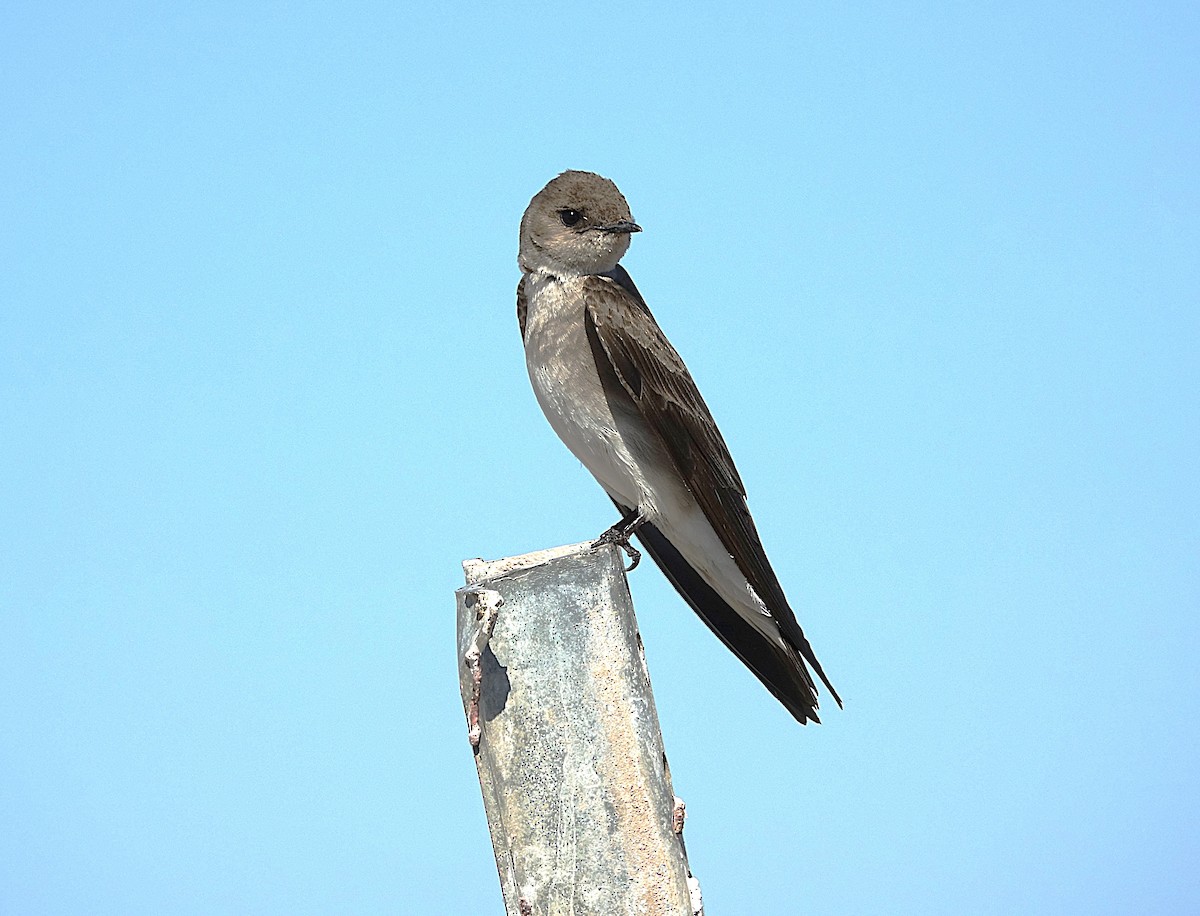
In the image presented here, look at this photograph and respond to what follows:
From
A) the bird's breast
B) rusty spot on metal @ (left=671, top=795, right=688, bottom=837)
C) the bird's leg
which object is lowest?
rusty spot on metal @ (left=671, top=795, right=688, bottom=837)

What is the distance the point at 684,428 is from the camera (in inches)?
208

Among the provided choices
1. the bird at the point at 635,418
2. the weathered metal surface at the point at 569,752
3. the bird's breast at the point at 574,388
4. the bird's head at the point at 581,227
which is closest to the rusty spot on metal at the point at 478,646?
the weathered metal surface at the point at 569,752

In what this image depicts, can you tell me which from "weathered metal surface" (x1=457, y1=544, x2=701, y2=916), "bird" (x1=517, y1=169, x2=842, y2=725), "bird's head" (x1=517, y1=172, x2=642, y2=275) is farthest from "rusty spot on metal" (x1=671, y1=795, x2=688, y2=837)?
"bird's head" (x1=517, y1=172, x2=642, y2=275)

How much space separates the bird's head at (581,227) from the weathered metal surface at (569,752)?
1.78 metres

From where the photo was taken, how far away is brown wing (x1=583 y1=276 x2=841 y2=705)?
5.23m

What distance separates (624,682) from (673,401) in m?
1.45

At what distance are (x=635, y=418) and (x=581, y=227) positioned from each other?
86 cm

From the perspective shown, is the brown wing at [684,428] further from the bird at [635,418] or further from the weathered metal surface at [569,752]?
the weathered metal surface at [569,752]

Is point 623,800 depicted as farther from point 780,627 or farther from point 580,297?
point 580,297

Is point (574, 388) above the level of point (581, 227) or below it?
below

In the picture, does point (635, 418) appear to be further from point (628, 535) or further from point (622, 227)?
point (622, 227)

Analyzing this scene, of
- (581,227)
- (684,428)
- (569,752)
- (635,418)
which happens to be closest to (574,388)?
(635,418)

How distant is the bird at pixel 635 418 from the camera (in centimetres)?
527

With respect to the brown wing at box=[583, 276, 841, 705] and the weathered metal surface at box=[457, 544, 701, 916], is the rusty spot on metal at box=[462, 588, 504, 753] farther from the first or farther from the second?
the brown wing at box=[583, 276, 841, 705]
